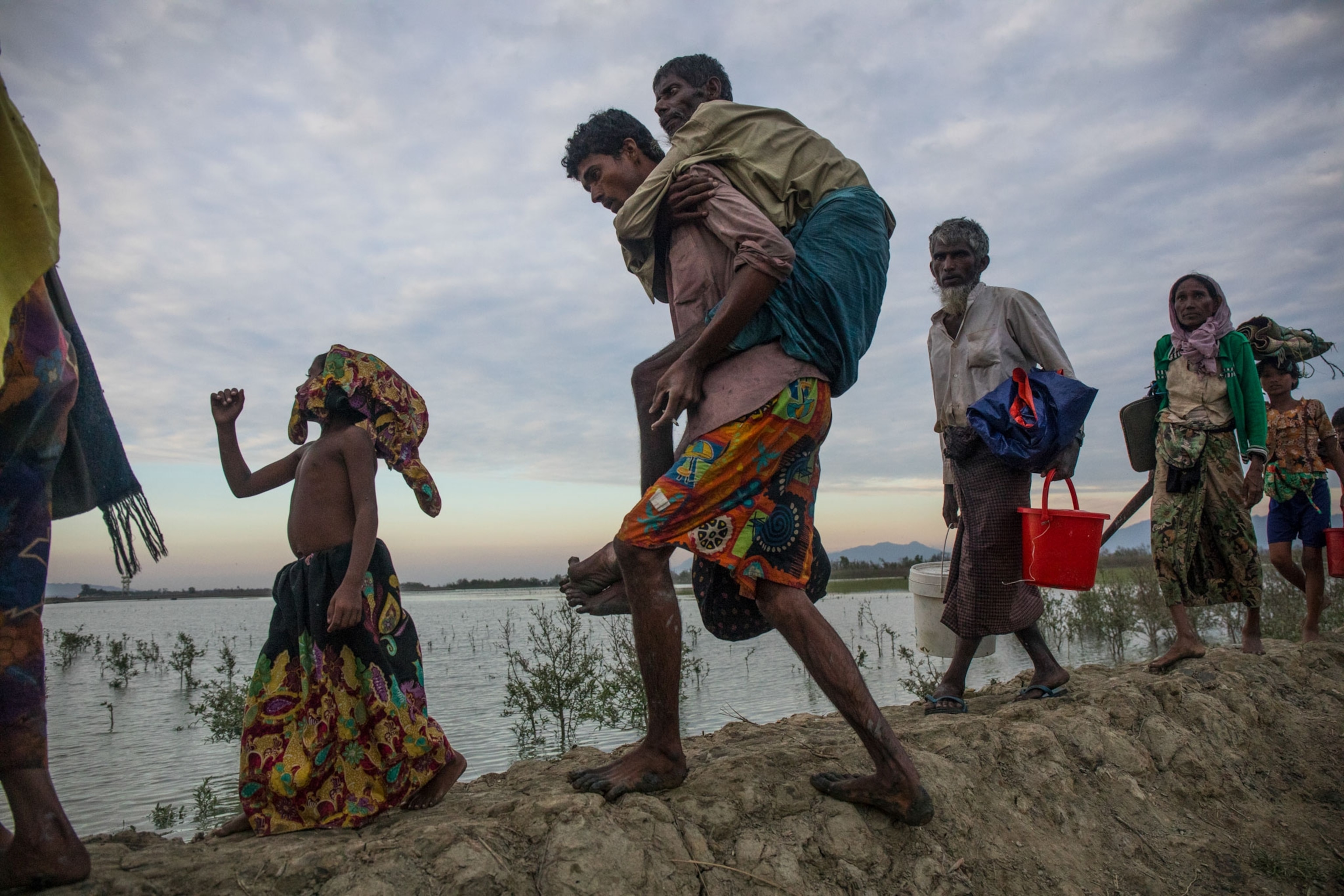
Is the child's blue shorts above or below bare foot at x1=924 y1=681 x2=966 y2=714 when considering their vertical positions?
above

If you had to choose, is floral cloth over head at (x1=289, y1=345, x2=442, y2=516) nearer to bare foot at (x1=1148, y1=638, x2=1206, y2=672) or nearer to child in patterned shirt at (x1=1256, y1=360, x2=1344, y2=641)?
bare foot at (x1=1148, y1=638, x2=1206, y2=672)

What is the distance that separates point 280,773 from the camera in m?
2.51

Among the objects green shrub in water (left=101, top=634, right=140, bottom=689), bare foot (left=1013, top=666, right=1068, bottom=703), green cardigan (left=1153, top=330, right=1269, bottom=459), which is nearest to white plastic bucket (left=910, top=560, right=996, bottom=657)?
bare foot (left=1013, top=666, right=1068, bottom=703)

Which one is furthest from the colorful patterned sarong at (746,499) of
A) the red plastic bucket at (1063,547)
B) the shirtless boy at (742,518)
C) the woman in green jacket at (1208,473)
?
the woman in green jacket at (1208,473)

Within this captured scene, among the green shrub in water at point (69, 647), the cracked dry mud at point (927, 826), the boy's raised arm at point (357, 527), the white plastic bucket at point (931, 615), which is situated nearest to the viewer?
the cracked dry mud at point (927, 826)

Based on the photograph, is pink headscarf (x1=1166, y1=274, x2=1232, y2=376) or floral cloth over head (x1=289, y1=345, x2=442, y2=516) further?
pink headscarf (x1=1166, y1=274, x2=1232, y2=376)

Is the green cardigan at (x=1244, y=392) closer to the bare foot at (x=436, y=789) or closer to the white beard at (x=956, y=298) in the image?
the white beard at (x=956, y=298)

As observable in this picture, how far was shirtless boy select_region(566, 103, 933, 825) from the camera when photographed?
84.7 inches

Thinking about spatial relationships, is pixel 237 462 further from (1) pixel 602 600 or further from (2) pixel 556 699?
(2) pixel 556 699

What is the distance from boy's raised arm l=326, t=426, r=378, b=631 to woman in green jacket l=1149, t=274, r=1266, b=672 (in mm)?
4287

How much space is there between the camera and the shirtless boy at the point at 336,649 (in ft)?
8.36

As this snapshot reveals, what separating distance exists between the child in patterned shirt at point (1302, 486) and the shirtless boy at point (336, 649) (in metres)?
5.79

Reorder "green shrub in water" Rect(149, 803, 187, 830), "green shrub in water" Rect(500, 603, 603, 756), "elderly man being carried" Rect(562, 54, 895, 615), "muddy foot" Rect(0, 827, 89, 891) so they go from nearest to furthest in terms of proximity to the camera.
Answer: "muddy foot" Rect(0, 827, 89, 891) < "elderly man being carried" Rect(562, 54, 895, 615) < "green shrub in water" Rect(149, 803, 187, 830) < "green shrub in water" Rect(500, 603, 603, 756)

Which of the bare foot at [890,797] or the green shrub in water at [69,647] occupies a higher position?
the bare foot at [890,797]
